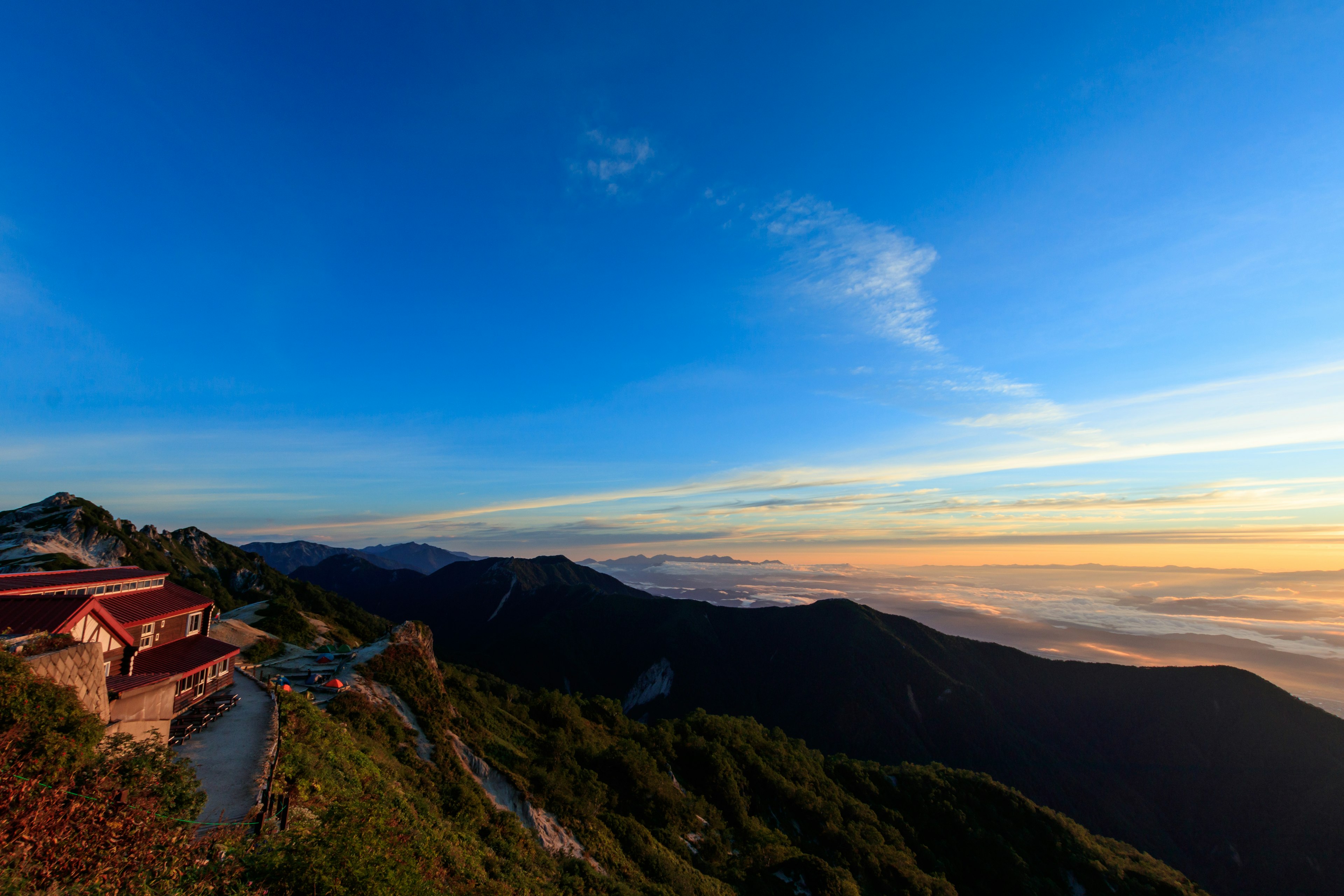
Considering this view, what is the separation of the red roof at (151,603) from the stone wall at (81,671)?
28.9 ft

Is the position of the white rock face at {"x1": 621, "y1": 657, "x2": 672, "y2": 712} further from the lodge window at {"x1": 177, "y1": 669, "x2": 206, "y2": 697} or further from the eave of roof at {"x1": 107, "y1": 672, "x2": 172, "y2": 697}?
the eave of roof at {"x1": 107, "y1": 672, "x2": 172, "y2": 697}

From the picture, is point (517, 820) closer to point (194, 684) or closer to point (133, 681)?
point (194, 684)

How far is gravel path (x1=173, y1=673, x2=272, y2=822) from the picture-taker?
550 inches

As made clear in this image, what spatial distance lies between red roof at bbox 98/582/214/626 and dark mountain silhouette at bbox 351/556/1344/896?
4829 inches

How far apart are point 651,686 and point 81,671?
164 meters

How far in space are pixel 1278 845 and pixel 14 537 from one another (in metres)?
248

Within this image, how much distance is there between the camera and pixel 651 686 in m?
162

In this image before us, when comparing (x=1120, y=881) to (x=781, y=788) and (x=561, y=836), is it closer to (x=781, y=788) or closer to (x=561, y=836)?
(x=781, y=788)

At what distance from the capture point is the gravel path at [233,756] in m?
14.0

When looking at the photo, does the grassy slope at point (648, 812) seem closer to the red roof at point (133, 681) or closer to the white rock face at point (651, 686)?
the red roof at point (133, 681)

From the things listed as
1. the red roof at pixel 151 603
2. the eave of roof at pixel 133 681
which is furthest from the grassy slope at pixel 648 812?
the red roof at pixel 151 603

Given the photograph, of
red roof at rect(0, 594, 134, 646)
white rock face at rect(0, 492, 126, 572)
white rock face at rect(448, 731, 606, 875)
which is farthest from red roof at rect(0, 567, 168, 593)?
white rock face at rect(0, 492, 126, 572)

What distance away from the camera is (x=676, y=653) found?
16975cm

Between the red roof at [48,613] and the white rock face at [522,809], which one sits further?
the white rock face at [522,809]
